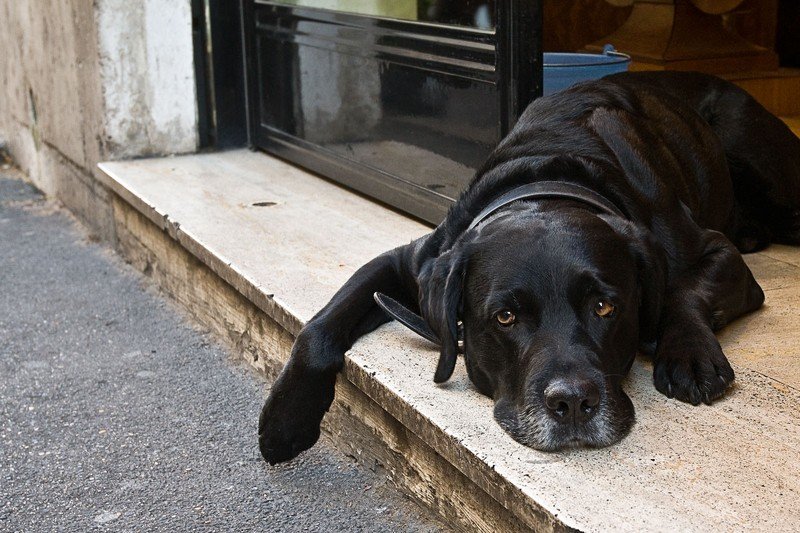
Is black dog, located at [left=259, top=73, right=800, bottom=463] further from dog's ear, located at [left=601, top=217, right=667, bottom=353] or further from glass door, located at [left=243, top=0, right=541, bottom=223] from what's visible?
glass door, located at [left=243, top=0, right=541, bottom=223]

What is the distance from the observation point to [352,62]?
4922 mm

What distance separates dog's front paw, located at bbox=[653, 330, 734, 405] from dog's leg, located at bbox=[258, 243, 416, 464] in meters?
0.87

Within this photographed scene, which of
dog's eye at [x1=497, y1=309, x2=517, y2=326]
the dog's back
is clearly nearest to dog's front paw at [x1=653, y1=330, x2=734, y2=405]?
dog's eye at [x1=497, y1=309, x2=517, y2=326]

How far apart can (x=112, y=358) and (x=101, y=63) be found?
2084 mm

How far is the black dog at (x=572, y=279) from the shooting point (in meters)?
2.35

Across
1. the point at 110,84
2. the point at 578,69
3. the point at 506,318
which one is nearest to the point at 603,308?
the point at 506,318

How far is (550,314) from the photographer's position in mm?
2373

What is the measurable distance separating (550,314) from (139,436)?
155 cm

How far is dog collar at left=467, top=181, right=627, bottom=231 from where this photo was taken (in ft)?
8.79

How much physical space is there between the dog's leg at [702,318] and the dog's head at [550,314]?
0.30 ft

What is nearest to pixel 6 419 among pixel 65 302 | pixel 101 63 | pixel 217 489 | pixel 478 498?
pixel 217 489

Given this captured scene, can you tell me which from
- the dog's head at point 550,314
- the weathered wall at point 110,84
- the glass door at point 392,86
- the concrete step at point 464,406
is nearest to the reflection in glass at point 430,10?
the glass door at point 392,86

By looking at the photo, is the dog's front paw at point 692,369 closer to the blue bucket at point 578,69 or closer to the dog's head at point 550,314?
the dog's head at point 550,314

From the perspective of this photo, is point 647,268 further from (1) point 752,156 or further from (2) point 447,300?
(1) point 752,156
